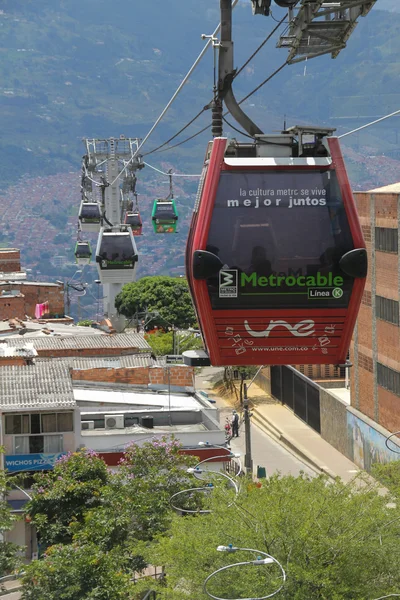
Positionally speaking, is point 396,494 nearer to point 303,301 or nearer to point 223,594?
point 223,594

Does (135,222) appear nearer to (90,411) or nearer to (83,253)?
(83,253)

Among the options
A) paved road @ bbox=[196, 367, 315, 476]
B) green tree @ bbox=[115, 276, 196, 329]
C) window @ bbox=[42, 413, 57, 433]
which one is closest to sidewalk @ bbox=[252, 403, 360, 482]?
paved road @ bbox=[196, 367, 315, 476]

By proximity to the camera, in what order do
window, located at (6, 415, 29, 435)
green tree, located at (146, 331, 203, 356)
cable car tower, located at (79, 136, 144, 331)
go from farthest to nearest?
green tree, located at (146, 331, 203, 356) → cable car tower, located at (79, 136, 144, 331) → window, located at (6, 415, 29, 435)

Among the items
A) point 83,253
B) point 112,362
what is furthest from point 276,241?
point 83,253

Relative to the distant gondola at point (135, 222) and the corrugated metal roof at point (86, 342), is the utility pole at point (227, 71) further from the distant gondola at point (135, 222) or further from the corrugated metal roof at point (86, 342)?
the distant gondola at point (135, 222)

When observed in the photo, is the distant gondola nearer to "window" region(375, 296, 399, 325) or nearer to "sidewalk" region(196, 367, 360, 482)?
"sidewalk" region(196, 367, 360, 482)

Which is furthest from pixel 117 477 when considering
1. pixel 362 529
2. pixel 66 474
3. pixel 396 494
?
pixel 362 529

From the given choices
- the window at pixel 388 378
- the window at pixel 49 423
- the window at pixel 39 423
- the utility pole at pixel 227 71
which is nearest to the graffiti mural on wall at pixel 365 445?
the window at pixel 388 378

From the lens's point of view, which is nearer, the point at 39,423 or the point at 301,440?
the point at 39,423

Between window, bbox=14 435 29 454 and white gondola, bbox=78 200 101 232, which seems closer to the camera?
window, bbox=14 435 29 454
